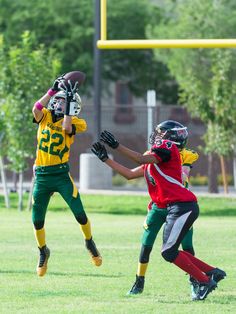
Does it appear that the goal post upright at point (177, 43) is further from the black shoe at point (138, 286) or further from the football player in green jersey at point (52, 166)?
the black shoe at point (138, 286)

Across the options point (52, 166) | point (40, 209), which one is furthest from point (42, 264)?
point (52, 166)

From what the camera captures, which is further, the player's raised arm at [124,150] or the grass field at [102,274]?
the grass field at [102,274]

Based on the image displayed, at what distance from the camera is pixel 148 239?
10609 mm

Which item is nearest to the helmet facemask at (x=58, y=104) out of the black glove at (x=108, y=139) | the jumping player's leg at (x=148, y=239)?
the jumping player's leg at (x=148, y=239)

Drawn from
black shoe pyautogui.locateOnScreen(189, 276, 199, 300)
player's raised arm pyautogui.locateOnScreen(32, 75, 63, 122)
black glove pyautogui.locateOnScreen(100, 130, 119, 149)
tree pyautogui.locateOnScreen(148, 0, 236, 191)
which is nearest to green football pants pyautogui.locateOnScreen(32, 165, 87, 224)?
player's raised arm pyautogui.locateOnScreen(32, 75, 63, 122)

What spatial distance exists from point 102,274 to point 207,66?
22.2m

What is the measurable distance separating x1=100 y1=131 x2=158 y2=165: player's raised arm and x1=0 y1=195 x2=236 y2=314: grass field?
128 centimetres

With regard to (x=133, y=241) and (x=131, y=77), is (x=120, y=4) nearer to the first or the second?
(x=131, y=77)

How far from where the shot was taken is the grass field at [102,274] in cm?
972

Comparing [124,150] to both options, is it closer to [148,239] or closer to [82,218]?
[148,239]

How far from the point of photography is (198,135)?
120ft

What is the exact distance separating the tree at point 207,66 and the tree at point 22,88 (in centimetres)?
516

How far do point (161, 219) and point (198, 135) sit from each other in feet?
86.1

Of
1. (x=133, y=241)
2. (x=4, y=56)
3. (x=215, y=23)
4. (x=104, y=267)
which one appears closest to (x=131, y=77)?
(x=215, y=23)
